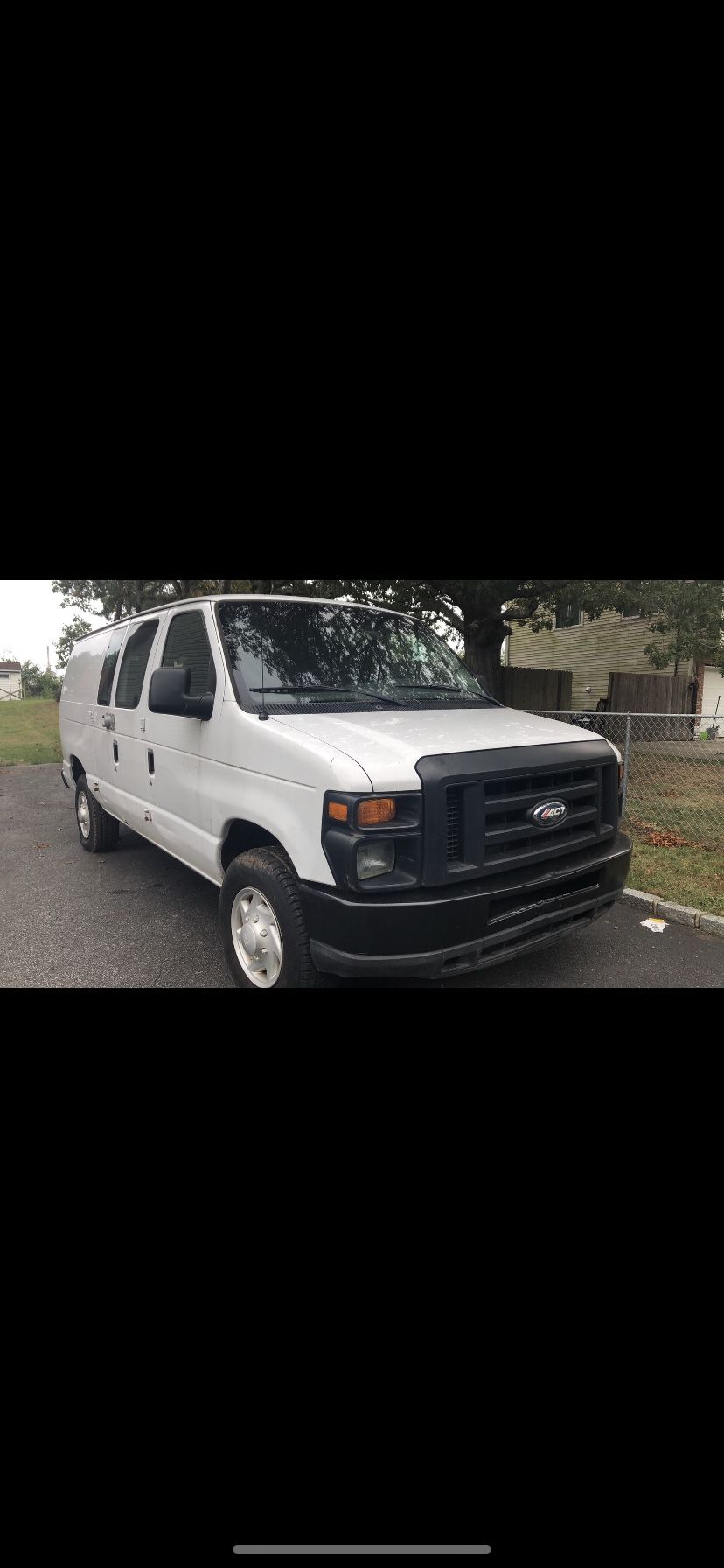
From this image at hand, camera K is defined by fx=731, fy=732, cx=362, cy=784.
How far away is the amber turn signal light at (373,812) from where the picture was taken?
2.75m

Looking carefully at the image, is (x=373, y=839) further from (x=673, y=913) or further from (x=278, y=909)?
(x=673, y=913)

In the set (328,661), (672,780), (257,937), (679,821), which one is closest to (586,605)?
(672,780)

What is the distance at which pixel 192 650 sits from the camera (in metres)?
4.31

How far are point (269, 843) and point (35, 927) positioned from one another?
2.29 meters

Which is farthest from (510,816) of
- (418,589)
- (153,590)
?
(153,590)

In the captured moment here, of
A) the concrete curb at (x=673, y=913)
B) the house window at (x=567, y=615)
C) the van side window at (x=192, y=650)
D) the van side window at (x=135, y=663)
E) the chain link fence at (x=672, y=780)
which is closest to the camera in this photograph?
the van side window at (x=192, y=650)

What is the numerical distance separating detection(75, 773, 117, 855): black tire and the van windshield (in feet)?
10.4

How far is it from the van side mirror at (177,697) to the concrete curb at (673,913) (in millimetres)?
2912

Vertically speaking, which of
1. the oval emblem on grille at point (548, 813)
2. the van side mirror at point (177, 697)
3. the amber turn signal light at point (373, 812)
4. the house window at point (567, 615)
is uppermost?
the house window at point (567, 615)

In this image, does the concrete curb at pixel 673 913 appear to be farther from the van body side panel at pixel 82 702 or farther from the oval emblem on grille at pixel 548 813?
the van body side panel at pixel 82 702

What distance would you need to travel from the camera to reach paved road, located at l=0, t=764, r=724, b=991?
4062 mm

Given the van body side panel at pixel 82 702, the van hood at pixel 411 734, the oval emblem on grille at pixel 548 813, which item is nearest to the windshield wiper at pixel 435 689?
the van hood at pixel 411 734

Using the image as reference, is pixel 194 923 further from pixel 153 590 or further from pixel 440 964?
pixel 153 590

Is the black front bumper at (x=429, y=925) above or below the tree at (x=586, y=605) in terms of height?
below
